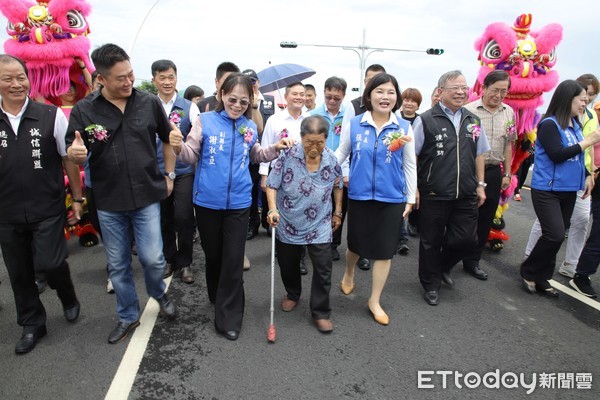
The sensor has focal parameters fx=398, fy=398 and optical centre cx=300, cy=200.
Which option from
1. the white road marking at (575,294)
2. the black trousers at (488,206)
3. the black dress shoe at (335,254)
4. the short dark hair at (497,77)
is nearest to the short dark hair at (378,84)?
the short dark hair at (497,77)

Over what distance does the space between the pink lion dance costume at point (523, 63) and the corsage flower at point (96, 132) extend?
15.0 feet

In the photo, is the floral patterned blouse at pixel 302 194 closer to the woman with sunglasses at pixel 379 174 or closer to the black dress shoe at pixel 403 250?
the woman with sunglasses at pixel 379 174

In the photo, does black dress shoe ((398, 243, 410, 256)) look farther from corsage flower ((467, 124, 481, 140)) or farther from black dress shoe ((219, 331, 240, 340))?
black dress shoe ((219, 331, 240, 340))

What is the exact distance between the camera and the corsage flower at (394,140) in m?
3.20

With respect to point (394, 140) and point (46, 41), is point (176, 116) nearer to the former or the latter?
point (46, 41)

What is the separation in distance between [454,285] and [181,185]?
119 inches

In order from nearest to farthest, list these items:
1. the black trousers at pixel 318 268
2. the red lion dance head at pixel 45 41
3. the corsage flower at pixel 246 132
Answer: the corsage flower at pixel 246 132 < the black trousers at pixel 318 268 < the red lion dance head at pixel 45 41

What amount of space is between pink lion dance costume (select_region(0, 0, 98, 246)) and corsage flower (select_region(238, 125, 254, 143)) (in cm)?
272

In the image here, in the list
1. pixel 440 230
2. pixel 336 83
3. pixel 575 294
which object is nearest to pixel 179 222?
pixel 336 83

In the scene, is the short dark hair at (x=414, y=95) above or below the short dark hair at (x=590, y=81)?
below

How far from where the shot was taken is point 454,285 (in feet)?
13.8

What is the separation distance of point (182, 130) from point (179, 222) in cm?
92

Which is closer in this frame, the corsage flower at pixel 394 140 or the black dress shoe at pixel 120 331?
the black dress shoe at pixel 120 331

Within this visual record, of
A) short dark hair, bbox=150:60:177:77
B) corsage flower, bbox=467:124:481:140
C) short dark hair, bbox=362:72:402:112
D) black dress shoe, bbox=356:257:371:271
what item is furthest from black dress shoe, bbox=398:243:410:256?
short dark hair, bbox=150:60:177:77
